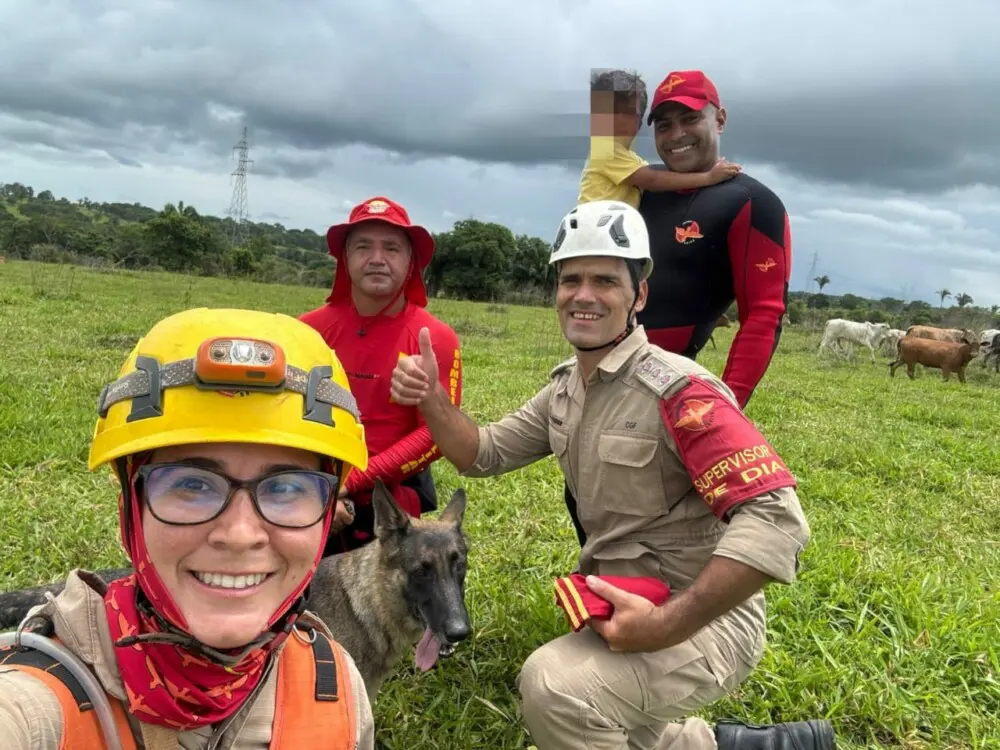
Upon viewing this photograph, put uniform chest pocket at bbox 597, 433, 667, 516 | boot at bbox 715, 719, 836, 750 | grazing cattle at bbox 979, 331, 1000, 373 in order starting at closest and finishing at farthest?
uniform chest pocket at bbox 597, 433, 667, 516
boot at bbox 715, 719, 836, 750
grazing cattle at bbox 979, 331, 1000, 373

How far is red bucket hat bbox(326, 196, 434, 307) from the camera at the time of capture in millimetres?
3643

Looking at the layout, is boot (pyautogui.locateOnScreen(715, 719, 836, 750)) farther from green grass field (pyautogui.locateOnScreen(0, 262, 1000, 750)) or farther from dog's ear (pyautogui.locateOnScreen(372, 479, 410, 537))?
dog's ear (pyautogui.locateOnScreen(372, 479, 410, 537))

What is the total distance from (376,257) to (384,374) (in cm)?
65

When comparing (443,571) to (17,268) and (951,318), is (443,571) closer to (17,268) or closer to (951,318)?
(17,268)

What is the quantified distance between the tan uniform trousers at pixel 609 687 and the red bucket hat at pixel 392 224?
221cm

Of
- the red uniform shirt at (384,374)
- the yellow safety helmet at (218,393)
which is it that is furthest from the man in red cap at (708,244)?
Answer: the yellow safety helmet at (218,393)

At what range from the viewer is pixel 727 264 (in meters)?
3.49

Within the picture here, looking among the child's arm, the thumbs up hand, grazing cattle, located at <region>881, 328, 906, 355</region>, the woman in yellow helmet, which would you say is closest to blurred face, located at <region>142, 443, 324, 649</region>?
the woman in yellow helmet

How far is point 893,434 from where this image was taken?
9883 millimetres

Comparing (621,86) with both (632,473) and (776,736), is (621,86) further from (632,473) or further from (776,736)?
(776,736)

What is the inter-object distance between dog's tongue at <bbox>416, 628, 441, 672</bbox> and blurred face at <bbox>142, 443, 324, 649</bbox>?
2025 mm

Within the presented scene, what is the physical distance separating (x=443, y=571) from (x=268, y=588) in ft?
6.74

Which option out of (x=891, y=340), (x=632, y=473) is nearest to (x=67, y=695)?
(x=632, y=473)

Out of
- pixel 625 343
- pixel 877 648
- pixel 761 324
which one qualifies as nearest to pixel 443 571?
pixel 625 343
